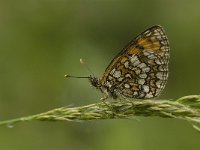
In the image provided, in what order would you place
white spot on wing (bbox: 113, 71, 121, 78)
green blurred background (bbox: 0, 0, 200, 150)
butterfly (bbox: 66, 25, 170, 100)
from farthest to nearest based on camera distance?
green blurred background (bbox: 0, 0, 200, 150) < white spot on wing (bbox: 113, 71, 121, 78) < butterfly (bbox: 66, 25, 170, 100)

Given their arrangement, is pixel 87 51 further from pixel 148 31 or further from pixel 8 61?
pixel 148 31

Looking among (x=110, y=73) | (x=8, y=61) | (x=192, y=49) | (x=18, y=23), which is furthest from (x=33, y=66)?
(x=110, y=73)

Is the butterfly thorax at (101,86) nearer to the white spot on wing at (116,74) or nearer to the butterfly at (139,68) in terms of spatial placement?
the butterfly at (139,68)

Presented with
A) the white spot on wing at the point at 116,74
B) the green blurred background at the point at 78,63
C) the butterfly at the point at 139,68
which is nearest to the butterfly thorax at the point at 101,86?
the butterfly at the point at 139,68

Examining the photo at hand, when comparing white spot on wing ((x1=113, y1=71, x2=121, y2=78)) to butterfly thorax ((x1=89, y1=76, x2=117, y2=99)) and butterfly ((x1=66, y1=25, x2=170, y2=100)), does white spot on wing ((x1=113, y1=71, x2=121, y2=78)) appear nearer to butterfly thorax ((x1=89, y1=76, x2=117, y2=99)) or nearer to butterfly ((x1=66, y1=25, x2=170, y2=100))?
butterfly ((x1=66, y1=25, x2=170, y2=100))

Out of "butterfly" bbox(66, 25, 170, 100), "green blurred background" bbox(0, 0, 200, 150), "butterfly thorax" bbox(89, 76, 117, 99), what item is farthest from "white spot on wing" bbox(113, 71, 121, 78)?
"green blurred background" bbox(0, 0, 200, 150)

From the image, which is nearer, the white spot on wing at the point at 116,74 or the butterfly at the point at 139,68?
the butterfly at the point at 139,68

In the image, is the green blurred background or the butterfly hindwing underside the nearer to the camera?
the butterfly hindwing underside
